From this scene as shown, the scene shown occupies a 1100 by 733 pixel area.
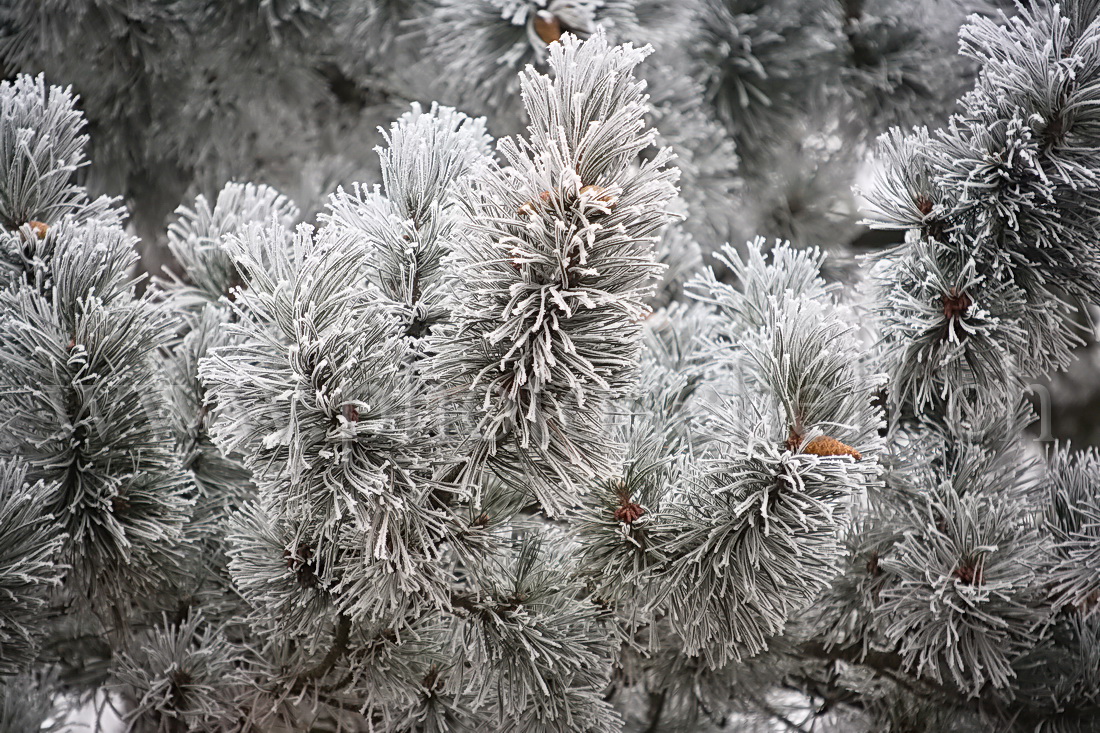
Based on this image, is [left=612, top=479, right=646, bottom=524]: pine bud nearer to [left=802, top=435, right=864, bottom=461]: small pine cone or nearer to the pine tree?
the pine tree

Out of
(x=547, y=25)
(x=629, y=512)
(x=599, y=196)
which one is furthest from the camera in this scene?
(x=547, y=25)

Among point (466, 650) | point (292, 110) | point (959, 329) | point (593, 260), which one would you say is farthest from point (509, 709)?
point (292, 110)

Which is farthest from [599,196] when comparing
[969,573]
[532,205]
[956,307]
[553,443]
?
[969,573]

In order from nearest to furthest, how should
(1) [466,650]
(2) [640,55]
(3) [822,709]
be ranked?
1. (2) [640,55]
2. (1) [466,650]
3. (3) [822,709]

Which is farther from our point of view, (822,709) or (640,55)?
(822,709)

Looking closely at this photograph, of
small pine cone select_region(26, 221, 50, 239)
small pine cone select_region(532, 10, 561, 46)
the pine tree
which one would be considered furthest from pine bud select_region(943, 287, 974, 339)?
small pine cone select_region(26, 221, 50, 239)

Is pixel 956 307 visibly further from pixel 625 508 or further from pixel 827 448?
pixel 625 508

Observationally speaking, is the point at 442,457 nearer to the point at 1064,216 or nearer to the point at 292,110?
the point at 1064,216

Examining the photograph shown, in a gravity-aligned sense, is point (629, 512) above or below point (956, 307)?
below

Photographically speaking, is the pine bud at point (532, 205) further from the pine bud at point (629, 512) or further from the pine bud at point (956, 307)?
the pine bud at point (956, 307)
